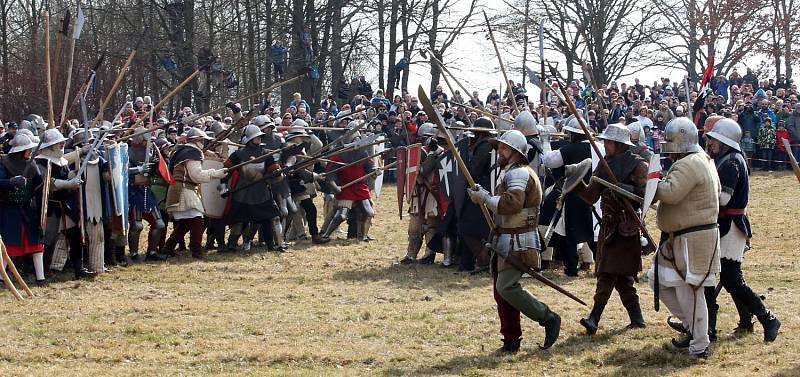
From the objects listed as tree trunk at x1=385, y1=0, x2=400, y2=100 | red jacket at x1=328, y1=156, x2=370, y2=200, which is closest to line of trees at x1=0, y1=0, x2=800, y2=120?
tree trunk at x1=385, y1=0, x2=400, y2=100

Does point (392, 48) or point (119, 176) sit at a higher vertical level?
point (392, 48)

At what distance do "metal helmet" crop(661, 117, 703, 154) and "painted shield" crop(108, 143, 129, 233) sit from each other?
5.88 metres

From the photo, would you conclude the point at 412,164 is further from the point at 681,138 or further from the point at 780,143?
the point at 780,143

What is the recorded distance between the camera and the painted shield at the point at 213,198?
510 inches

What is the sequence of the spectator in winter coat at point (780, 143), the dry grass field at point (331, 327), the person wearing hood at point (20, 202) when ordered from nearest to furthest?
the dry grass field at point (331, 327) → the person wearing hood at point (20, 202) → the spectator in winter coat at point (780, 143)

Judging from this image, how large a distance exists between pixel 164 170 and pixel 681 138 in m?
6.63

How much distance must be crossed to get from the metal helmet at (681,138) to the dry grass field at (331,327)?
129cm

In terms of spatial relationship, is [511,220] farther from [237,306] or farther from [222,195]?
[222,195]

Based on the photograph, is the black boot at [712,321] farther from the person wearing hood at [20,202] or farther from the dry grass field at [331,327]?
the person wearing hood at [20,202]

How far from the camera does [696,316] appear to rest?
22.9 ft

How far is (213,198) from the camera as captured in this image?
1297 cm

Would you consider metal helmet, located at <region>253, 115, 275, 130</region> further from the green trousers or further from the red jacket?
the green trousers

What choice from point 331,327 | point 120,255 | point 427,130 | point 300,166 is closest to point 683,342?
point 331,327

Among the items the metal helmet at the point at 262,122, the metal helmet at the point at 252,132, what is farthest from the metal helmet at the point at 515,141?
the metal helmet at the point at 262,122
